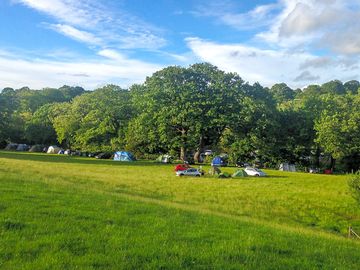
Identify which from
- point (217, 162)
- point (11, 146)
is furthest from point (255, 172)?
point (11, 146)

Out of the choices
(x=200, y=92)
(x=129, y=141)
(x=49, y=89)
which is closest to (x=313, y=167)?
(x=200, y=92)

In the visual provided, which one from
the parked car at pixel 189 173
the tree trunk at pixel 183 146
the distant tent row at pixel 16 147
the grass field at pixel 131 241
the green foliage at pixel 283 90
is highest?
the green foliage at pixel 283 90

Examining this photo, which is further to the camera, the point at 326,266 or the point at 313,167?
the point at 313,167

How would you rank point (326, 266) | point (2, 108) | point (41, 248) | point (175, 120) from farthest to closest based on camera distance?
point (2, 108)
point (175, 120)
point (326, 266)
point (41, 248)

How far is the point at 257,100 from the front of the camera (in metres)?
61.0

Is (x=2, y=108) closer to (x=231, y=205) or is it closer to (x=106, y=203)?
(x=231, y=205)

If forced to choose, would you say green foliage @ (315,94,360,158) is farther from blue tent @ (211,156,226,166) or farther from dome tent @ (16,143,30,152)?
dome tent @ (16,143,30,152)

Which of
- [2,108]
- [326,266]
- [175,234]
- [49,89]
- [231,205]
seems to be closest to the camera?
[326,266]

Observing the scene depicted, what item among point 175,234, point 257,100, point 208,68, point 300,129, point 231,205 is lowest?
point 231,205

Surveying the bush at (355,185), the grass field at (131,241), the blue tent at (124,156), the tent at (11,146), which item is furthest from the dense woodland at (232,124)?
the grass field at (131,241)

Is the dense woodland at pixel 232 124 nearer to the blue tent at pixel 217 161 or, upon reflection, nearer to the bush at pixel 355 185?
the blue tent at pixel 217 161

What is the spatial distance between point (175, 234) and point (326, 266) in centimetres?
357

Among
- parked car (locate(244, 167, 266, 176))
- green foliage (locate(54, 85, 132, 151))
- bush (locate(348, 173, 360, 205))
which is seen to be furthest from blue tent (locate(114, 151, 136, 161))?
bush (locate(348, 173, 360, 205))

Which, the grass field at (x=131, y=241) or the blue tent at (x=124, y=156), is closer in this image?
the grass field at (x=131, y=241)
